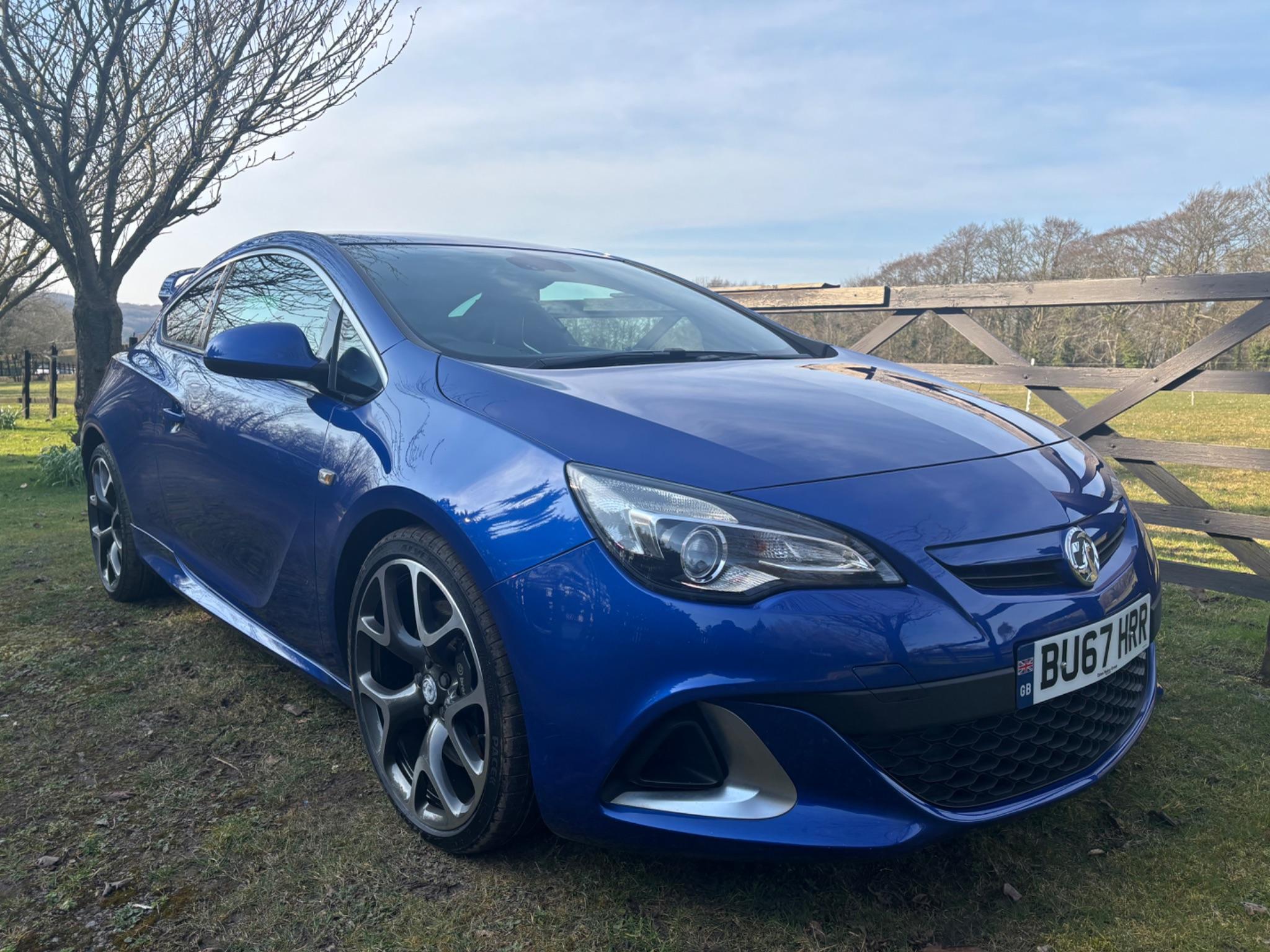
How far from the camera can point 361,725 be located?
2283 mm

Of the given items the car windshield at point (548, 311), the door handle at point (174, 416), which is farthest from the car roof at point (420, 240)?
the door handle at point (174, 416)

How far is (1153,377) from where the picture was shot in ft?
14.5

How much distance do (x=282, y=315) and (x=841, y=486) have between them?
76.6 inches

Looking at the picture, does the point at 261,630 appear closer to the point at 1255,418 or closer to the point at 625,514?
the point at 625,514

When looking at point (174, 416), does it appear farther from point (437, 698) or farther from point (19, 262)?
point (19, 262)

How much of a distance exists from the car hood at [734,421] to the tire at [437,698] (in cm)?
36

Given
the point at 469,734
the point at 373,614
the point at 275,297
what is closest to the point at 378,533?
the point at 373,614

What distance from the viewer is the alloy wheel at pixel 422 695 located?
1.94 metres

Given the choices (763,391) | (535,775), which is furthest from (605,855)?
(763,391)

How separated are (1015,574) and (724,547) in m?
0.57

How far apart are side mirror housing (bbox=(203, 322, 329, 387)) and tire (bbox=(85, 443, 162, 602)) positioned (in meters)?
1.69

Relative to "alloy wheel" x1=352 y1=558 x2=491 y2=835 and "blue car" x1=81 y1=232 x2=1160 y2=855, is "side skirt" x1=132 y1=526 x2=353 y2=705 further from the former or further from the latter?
"alloy wheel" x1=352 y1=558 x2=491 y2=835

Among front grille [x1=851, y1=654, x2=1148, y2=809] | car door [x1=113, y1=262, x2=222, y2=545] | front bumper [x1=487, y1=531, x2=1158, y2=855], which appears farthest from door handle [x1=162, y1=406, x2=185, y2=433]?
front grille [x1=851, y1=654, x2=1148, y2=809]

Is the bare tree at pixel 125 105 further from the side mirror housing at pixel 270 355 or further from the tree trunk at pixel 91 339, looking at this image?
the side mirror housing at pixel 270 355
